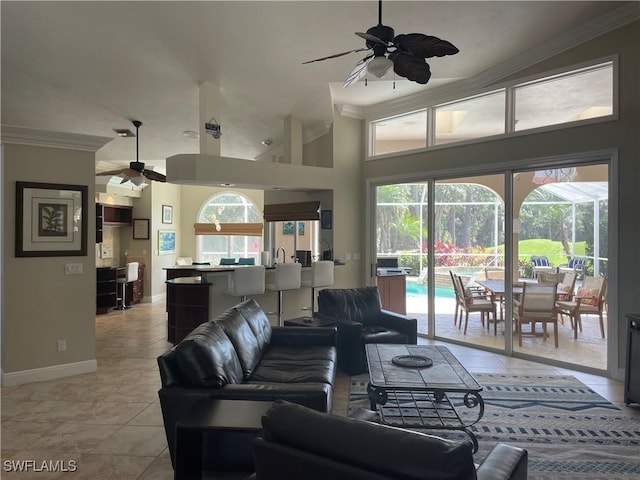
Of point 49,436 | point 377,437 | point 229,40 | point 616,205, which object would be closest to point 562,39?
point 616,205

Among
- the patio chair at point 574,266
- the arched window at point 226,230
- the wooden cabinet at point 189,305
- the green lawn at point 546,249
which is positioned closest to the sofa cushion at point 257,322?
the wooden cabinet at point 189,305

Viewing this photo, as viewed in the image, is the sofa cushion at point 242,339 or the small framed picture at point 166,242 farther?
the small framed picture at point 166,242

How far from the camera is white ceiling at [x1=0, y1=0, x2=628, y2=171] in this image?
3.46 m

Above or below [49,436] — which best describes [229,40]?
above

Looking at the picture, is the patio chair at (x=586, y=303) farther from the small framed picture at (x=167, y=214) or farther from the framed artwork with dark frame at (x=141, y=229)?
the small framed picture at (x=167, y=214)

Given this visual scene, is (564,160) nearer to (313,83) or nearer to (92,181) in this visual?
(313,83)

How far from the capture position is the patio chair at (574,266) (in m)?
4.63

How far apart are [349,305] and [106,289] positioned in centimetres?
605

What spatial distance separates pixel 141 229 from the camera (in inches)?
393

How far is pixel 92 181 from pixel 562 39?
5487 mm

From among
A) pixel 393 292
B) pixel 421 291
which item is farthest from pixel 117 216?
pixel 421 291

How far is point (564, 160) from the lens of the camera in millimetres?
4613

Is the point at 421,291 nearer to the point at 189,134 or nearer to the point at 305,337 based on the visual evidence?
the point at 305,337

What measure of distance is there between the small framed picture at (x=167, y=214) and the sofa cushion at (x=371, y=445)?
9896 mm
